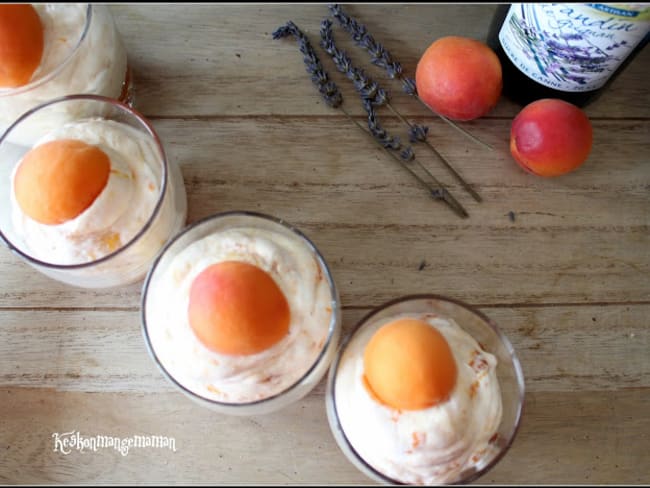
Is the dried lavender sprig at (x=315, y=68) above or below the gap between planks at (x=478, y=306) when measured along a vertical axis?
above

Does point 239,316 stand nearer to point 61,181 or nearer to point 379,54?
point 61,181

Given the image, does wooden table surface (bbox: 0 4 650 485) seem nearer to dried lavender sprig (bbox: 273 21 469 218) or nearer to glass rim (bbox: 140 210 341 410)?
dried lavender sprig (bbox: 273 21 469 218)

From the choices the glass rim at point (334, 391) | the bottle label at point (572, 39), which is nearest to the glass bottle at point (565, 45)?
the bottle label at point (572, 39)

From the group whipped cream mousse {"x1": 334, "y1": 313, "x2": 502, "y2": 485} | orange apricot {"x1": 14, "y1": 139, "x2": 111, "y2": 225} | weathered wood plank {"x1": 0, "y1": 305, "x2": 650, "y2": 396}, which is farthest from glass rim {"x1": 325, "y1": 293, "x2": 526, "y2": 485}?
orange apricot {"x1": 14, "y1": 139, "x2": 111, "y2": 225}

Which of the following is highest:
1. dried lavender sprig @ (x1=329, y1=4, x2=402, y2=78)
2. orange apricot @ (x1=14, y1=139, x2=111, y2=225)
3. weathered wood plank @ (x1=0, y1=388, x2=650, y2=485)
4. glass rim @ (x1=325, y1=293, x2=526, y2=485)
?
dried lavender sprig @ (x1=329, y1=4, x2=402, y2=78)

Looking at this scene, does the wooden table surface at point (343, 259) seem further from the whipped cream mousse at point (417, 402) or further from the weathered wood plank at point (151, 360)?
the whipped cream mousse at point (417, 402)

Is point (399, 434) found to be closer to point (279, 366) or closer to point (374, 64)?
point (279, 366)

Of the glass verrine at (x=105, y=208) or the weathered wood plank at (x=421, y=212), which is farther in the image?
the weathered wood plank at (x=421, y=212)
